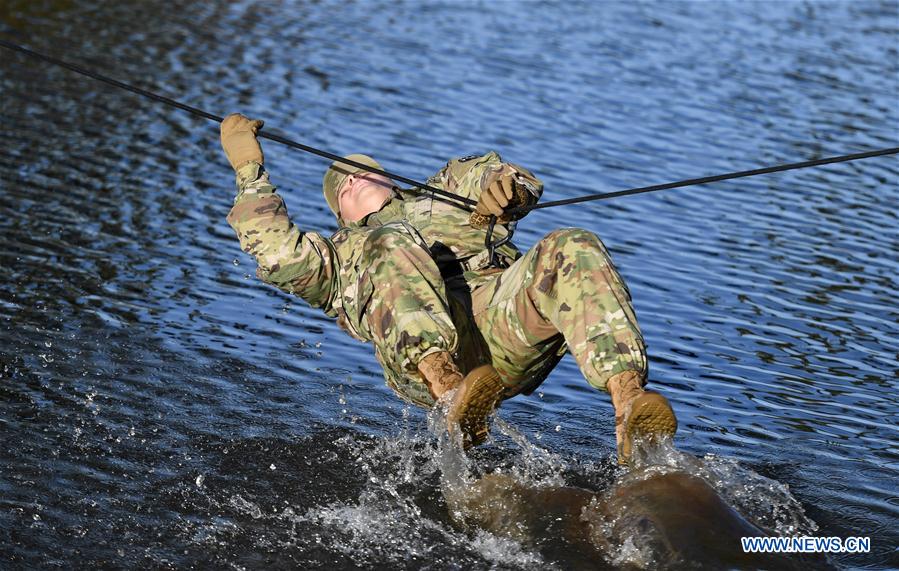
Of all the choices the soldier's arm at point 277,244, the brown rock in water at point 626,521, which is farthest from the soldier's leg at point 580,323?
the soldier's arm at point 277,244

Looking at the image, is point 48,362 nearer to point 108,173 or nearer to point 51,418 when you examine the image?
point 51,418

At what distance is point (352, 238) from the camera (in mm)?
7215

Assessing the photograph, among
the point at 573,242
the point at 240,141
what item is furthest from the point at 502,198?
the point at 240,141

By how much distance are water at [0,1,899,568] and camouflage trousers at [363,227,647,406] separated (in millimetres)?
518

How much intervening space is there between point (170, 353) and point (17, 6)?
18.3 metres

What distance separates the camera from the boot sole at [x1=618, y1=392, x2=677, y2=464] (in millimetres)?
5730

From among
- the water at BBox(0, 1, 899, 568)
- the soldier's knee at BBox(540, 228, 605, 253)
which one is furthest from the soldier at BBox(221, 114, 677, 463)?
the water at BBox(0, 1, 899, 568)

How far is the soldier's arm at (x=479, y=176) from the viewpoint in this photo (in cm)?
718

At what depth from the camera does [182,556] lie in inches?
240

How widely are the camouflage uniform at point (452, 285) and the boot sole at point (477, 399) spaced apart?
438 mm

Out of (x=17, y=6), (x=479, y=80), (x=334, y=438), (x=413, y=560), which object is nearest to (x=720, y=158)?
(x=479, y=80)

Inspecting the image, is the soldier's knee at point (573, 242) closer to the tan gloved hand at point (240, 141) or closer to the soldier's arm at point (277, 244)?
the soldier's arm at point (277, 244)

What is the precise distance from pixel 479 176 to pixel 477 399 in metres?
1.97

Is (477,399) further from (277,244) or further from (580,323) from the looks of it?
(277,244)
